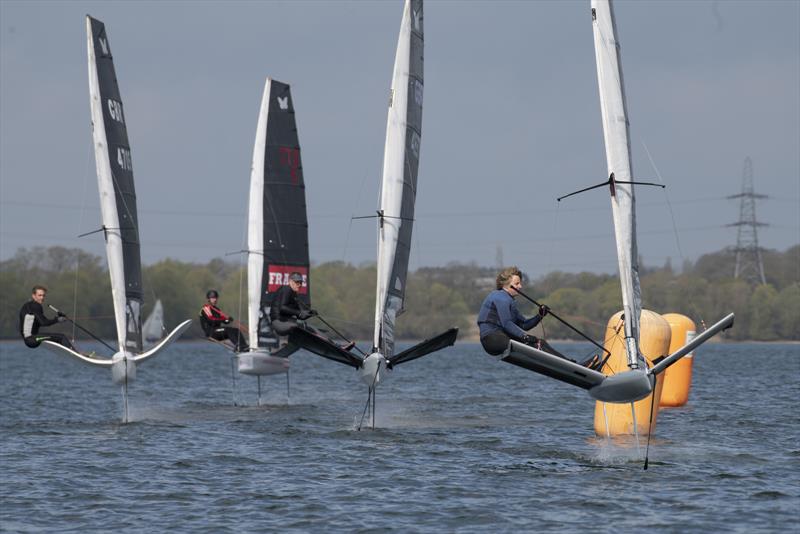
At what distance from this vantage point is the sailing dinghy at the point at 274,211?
35.7 metres

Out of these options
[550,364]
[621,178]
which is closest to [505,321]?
[550,364]

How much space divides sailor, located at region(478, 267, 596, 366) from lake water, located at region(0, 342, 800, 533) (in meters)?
1.90

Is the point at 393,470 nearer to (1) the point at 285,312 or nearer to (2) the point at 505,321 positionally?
(2) the point at 505,321

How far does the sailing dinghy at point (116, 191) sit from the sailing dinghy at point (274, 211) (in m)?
6.55

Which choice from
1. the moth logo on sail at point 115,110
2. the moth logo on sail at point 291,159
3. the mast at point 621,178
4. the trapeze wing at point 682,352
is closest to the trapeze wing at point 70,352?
the moth logo on sail at point 115,110

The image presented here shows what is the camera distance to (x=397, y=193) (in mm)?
25734

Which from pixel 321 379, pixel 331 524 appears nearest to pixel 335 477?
pixel 331 524

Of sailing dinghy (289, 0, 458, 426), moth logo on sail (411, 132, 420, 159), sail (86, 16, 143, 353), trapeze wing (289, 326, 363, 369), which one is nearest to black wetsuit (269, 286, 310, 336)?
sailing dinghy (289, 0, 458, 426)

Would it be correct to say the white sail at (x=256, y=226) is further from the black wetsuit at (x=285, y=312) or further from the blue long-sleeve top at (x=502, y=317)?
the blue long-sleeve top at (x=502, y=317)

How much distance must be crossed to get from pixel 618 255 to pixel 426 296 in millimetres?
156539

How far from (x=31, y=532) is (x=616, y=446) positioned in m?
10.8

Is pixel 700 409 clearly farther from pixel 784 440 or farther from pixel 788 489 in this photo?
pixel 788 489

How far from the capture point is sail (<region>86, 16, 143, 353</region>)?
28422 mm

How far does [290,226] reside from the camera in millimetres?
36188
